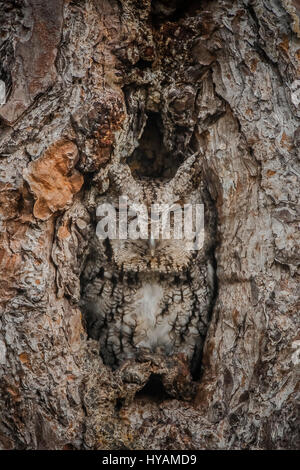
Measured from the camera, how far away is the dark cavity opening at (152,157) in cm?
183

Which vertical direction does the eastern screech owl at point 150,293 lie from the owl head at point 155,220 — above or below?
below

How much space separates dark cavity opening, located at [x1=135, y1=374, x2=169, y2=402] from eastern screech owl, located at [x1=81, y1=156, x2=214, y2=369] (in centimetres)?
11

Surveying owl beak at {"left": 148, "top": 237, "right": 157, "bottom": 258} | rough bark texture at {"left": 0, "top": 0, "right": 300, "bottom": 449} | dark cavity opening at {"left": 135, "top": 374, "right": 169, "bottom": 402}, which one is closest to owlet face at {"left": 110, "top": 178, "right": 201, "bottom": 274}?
owl beak at {"left": 148, "top": 237, "right": 157, "bottom": 258}

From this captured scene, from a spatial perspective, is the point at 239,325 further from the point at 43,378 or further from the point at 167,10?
the point at 167,10

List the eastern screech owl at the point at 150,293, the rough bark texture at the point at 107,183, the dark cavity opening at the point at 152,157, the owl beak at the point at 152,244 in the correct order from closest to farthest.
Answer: the rough bark texture at the point at 107,183
the owl beak at the point at 152,244
the eastern screech owl at the point at 150,293
the dark cavity opening at the point at 152,157

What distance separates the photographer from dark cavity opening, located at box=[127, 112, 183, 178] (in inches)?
72.2

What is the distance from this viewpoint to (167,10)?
1587mm

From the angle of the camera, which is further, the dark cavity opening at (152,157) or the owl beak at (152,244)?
the dark cavity opening at (152,157)

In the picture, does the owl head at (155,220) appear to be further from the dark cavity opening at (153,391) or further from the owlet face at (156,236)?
the dark cavity opening at (153,391)

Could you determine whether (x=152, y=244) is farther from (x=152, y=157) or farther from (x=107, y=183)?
(x=152, y=157)

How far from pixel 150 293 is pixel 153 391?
0.40m

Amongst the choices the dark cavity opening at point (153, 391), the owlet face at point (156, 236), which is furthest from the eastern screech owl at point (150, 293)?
A: the dark cavity opening at point (153, 391)

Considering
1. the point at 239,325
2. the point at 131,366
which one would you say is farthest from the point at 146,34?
the point at 131,366

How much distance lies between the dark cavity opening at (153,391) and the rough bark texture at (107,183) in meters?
0.06
